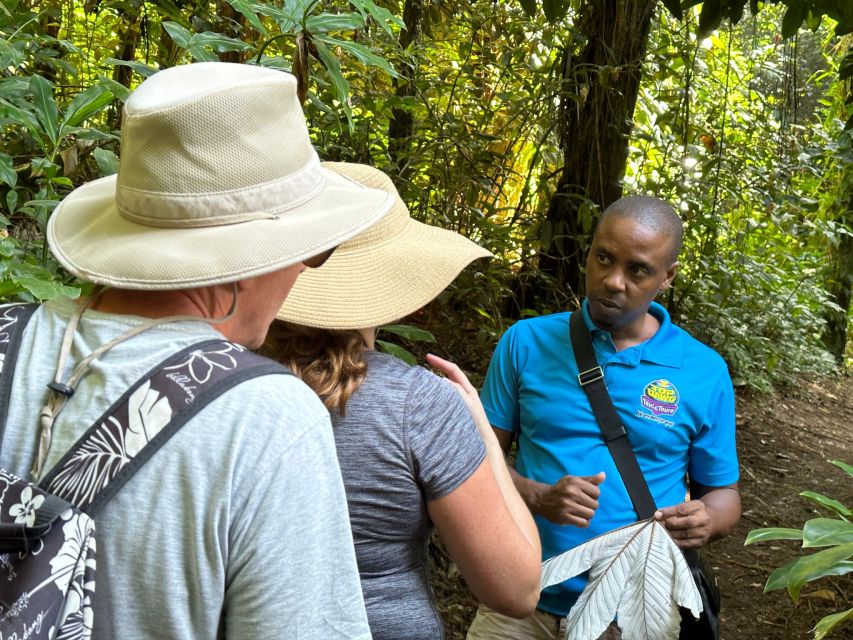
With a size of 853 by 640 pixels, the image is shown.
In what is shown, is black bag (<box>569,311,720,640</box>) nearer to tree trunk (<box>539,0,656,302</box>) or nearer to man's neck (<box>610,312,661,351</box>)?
man's neck (<box>610,312,661,351</box>)

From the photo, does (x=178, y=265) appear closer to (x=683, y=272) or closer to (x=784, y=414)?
(x=683, y=272)

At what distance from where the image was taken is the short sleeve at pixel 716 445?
2631 mm

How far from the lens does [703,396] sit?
2.61 metres

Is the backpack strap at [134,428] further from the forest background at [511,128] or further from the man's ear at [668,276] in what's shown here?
the man's ear at [668,276]

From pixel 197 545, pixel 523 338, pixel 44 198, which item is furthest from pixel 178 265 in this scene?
pixel 523 338

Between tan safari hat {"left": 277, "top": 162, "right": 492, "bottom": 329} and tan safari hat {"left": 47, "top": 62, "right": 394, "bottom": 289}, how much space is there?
0.40 m

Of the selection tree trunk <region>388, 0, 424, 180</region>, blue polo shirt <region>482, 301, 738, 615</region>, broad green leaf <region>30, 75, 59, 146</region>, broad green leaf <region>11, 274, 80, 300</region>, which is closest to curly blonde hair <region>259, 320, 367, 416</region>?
broad green leaf <region>11, 274, 80, 300</region>

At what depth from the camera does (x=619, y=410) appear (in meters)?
2.60

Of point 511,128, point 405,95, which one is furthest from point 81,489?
point 511,128

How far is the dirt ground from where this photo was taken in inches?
179

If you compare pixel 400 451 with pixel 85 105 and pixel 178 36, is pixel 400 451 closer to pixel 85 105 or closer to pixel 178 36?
pixel 85 105

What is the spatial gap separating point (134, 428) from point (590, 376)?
1.84m

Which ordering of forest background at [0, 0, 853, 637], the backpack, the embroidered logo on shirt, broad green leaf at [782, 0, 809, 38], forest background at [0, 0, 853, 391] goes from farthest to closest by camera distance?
broad green leaf at [782, 0, 809, 38], forest background at [0, 0, 853, 391], forest background at [0, 0, 853, 637], the embroidered logo on shirt, the backpack

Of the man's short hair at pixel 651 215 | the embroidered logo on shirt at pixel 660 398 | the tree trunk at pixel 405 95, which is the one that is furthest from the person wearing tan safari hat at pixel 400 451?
the tree trunk at pixel 405 95
